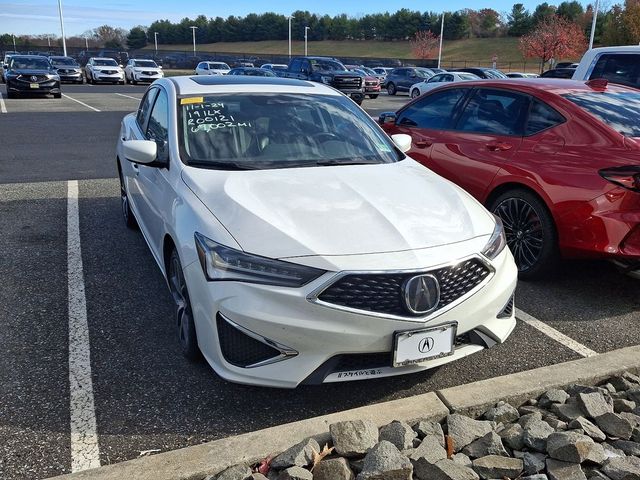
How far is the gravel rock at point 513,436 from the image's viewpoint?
260 centimetres

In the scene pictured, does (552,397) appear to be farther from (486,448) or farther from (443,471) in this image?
(443,471)

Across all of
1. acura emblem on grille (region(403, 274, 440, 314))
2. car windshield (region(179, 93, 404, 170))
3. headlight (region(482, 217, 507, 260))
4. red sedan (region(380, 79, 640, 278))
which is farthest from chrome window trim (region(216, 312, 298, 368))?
red sedan (region(380, 79, 640, 278))

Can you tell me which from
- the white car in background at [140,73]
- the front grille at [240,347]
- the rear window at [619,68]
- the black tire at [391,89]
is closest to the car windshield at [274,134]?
the front grille at [240,347]

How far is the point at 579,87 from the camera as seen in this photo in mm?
5031

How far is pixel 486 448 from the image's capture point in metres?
2.55

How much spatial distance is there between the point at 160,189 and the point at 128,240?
6.19ft

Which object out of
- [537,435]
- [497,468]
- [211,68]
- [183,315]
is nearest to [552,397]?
[537,435]

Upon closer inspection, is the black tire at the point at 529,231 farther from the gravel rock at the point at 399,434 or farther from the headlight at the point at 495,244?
the gravel rock at the point at 399,434

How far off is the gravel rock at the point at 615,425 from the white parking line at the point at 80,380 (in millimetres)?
2310

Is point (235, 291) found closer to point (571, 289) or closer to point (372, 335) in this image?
point (372, 335)

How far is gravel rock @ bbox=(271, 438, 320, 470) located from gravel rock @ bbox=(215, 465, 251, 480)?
11cm

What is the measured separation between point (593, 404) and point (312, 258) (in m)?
1.55

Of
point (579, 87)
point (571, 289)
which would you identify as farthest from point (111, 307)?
point (579, 87)

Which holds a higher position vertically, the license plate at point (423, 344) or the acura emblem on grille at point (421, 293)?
the acura emblem on grille at point (421, 293)
